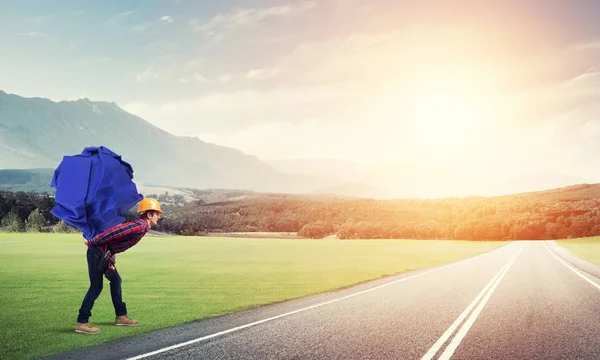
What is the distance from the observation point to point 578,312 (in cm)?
1268

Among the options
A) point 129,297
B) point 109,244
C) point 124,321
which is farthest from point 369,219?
point 109,244

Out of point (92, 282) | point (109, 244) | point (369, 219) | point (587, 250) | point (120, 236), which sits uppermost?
point (120, 236)

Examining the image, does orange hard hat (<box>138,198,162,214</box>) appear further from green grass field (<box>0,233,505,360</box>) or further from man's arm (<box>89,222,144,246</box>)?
green grass field (<box>0,233,505,360</box>)

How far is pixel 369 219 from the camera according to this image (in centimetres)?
12888

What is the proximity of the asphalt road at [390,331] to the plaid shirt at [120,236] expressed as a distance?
6.40 ft

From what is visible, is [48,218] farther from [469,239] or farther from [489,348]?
[489,348]

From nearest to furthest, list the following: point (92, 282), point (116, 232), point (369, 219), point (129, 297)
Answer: point (116, 232) < point (92, 282) < point (129, 297) < point (369, 219)

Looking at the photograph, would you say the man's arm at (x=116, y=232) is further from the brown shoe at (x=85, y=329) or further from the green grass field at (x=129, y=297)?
the green grass field at (x=129, y=297)

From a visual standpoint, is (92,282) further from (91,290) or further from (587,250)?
Result: (587,250)

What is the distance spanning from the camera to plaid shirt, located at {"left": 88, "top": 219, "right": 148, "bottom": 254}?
9430 mm

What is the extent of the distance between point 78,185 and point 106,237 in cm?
120

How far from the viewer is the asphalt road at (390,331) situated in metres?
7.86

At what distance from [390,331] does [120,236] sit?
600 cm

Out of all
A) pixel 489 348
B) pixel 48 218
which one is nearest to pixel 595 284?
pixel 489 348
